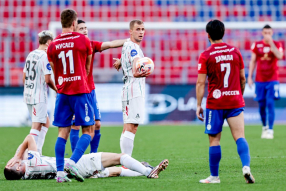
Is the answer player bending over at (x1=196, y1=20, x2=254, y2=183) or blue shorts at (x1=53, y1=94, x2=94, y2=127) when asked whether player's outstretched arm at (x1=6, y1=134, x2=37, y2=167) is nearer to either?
blue shorts at (x1=53, y1=94, x2=94, y2=127)

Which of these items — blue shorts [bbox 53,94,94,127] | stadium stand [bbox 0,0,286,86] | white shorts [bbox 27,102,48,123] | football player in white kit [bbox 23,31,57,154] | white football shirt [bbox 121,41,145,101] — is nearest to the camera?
blue shorts [bbox 53,94,94,127]

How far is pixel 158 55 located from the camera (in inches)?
769

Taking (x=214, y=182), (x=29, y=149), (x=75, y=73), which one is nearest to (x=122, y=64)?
(x=75, y=73)

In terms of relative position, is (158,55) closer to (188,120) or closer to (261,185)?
(188,120)

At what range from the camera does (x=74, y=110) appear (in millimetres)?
5773

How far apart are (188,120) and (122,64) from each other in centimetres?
1005

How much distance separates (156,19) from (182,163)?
14547 mm

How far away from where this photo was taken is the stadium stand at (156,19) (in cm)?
1947

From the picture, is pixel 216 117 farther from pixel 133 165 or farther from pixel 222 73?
pixel 133 165

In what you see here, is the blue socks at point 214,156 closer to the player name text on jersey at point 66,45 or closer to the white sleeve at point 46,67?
the player name text on jersey at point 66,45

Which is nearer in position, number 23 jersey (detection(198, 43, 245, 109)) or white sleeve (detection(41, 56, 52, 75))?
number 23 jersey (detection(198, 43, 245, 109))

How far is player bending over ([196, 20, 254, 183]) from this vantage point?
17.8 ft

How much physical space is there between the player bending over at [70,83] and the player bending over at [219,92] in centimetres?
134

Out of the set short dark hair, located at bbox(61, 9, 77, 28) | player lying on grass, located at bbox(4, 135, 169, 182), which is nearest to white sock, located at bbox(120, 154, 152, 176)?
player lying on grass, located at bbox(4, 135, 169, 182)
